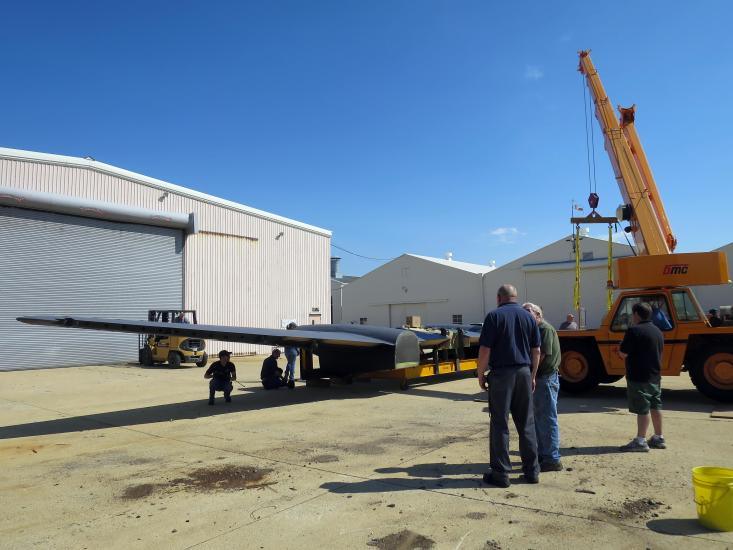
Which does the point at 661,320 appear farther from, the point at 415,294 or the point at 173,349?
the point at 415,294

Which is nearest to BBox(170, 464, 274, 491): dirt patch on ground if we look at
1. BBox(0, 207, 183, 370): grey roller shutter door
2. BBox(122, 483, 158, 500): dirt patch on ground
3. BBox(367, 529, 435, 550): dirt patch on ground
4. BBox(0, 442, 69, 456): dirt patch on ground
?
BBox(122, 483, 158, 500): dirt patch on ground

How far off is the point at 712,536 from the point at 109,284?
20874 millimetres

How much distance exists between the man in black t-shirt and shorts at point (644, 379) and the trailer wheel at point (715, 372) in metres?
3.50

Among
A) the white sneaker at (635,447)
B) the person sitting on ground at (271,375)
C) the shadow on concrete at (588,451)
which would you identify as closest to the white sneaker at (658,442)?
the white sneaker at (635,447)

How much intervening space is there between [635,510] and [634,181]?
358 inches

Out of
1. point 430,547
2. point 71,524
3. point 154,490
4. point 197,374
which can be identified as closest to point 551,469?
point 430,547

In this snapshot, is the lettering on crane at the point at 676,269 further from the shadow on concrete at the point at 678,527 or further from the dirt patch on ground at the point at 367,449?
the shadow on concrete at the point at 678,527

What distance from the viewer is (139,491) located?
4.70 meters

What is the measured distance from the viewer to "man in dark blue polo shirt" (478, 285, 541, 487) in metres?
4.60

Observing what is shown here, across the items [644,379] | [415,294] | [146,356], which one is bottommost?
[146,356]

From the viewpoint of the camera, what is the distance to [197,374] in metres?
16.2

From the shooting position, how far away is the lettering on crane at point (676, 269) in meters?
9.17

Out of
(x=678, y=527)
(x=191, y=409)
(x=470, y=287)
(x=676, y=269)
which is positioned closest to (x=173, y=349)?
(x=191, y=409)

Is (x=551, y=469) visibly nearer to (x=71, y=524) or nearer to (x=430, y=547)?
(x=430, y=547)
